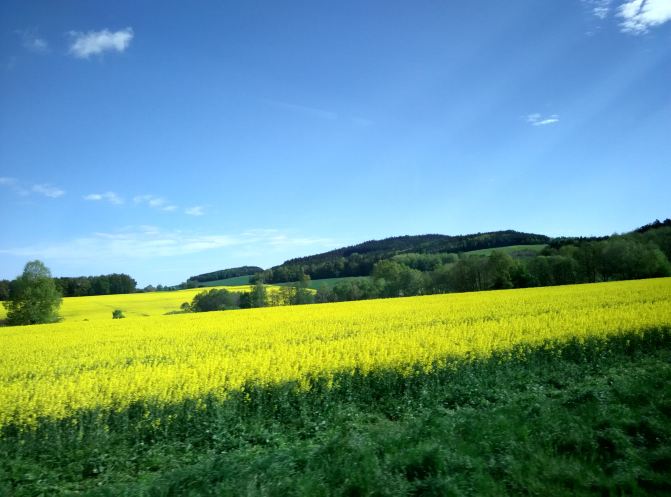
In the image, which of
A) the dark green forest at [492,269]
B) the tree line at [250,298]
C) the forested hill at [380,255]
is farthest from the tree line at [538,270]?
the forested hill at [380,255]

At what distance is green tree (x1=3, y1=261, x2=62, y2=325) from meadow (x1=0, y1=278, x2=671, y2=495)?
42.5 m

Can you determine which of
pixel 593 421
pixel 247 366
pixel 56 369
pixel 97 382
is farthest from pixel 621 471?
pixel 56 369

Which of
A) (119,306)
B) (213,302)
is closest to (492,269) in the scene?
(213,302)

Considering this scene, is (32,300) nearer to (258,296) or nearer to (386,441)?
(258,296)

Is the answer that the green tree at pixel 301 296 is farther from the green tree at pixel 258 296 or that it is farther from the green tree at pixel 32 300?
the green tree at pixel 32 300

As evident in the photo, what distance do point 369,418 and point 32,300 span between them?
2170 inches

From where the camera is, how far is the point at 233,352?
14.7 meters

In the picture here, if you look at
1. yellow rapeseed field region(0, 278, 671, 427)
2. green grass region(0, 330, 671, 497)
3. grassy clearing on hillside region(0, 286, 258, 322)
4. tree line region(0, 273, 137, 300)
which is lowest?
green grass region(0, 330, 671, 497)

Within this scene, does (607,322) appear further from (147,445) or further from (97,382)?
(97,382)

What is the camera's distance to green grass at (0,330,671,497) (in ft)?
16.6

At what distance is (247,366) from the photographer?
10906mm

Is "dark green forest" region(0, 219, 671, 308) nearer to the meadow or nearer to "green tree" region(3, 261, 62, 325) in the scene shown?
"green tree" region(3, 261, 62, 325)

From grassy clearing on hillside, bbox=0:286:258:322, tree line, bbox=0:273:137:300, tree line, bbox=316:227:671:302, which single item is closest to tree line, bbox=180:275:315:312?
grassy clearing on hillside, bbox=0:286:258:322

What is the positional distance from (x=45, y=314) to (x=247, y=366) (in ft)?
166
